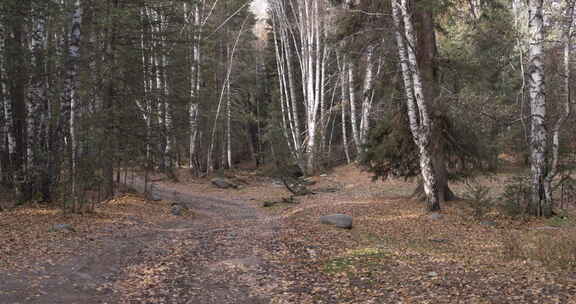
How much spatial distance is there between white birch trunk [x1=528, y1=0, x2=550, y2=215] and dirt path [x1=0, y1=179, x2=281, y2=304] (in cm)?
631

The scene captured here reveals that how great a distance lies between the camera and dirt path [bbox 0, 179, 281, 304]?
636 cm

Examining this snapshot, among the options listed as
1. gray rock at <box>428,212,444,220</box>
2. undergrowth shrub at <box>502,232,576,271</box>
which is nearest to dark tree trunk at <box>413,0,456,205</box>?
gray rock at <box>428,212,444,220</box>

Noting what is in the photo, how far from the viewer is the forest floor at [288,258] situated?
20.9ft

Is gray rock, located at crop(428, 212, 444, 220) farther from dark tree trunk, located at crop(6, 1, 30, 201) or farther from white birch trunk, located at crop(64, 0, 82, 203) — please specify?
dark tree trunk, located at crop(6, 1, 30, 201)

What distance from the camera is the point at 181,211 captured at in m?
14.7

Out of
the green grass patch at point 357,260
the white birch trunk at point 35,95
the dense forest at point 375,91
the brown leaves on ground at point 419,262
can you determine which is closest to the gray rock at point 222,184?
the dense forest at point 375,91

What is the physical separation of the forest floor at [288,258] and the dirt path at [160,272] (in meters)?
0.02

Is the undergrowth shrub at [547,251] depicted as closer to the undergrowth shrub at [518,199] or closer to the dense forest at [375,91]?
the undergrowth shrub at [518,199]

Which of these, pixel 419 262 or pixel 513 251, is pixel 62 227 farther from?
pixel 513 251

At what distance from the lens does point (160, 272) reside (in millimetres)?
7664

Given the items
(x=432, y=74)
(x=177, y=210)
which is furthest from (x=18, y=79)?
(x=432, y=74)

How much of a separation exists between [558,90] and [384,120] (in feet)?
17.9

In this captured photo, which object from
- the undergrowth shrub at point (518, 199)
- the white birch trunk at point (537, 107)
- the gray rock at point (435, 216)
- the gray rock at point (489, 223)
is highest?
the white birch trunk at point (537, 107)

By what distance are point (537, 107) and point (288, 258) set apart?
6.89m
